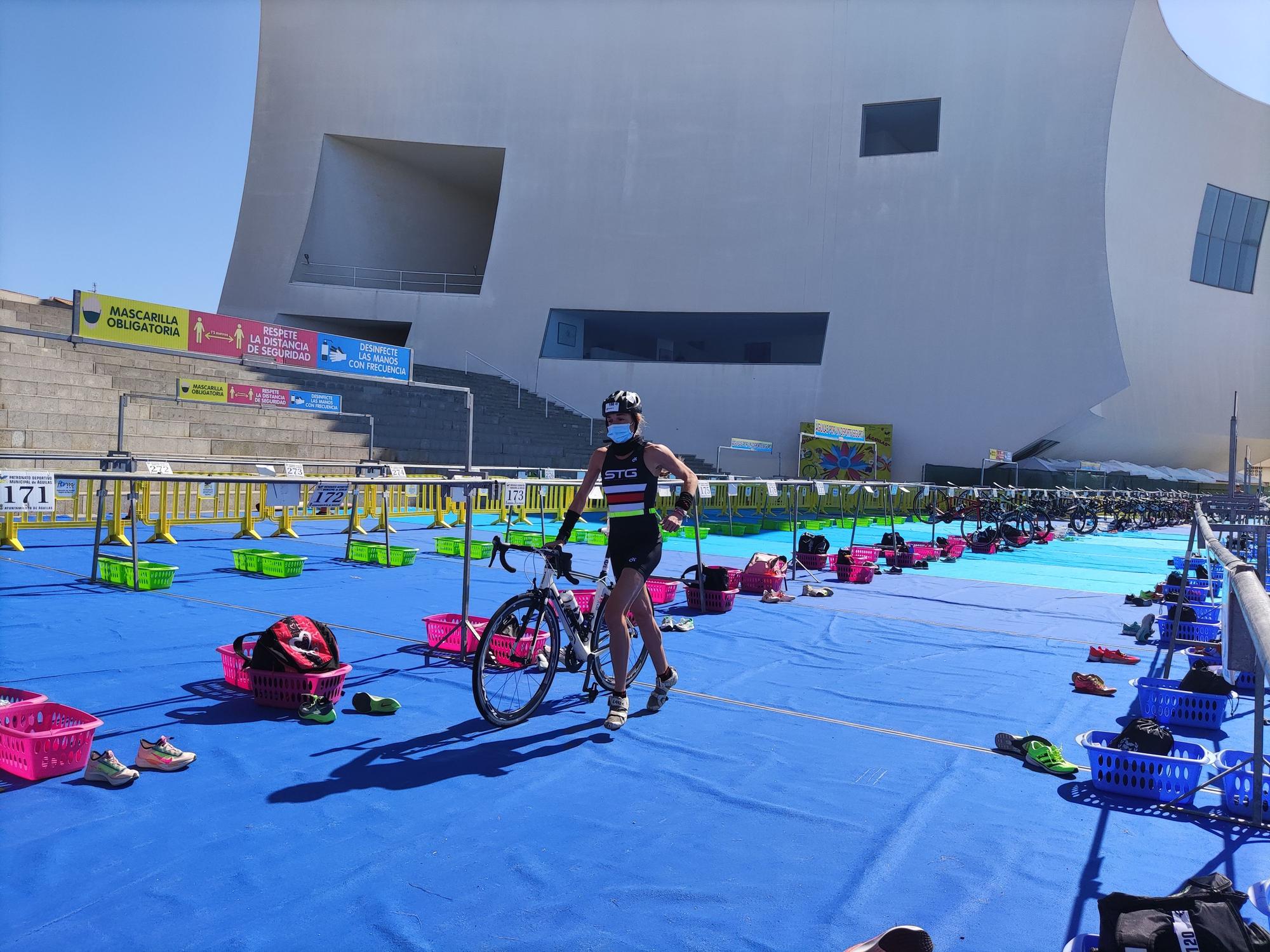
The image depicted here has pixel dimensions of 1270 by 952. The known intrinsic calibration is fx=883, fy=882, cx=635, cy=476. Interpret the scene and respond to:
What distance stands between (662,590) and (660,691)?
4.15 metres

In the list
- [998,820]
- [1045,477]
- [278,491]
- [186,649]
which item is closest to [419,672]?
[186,649]

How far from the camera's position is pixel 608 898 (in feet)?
10.6

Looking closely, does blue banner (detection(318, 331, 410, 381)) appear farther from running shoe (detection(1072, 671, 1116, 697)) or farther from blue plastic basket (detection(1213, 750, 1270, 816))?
blue plastic basket (detection(1213, 750, 1270, 816))

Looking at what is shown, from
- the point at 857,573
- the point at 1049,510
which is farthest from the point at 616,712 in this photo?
the point at 1049,510

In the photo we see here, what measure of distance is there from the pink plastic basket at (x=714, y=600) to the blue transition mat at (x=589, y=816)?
1819mm

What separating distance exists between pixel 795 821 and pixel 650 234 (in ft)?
109

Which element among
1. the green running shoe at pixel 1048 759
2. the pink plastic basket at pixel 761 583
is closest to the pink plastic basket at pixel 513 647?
the green running shoe at pixel 1048 759

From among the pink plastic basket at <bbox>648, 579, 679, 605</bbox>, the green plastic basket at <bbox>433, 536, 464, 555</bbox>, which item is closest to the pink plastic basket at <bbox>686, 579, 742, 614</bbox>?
the pink plastic basket at <bbox>648, 579, 679, 605</bbox>

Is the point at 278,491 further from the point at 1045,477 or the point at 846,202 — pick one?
the point at 1045,477

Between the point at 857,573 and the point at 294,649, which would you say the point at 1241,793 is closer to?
the point at 294,649

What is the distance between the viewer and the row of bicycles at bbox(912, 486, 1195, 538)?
20.4 m

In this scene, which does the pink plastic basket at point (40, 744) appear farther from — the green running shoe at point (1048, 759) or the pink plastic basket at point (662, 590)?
the pink plastic basket at point (662, 590)

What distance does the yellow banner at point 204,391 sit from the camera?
51.9 ft

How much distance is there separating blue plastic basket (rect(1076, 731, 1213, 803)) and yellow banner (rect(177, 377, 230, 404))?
15.0 meters
